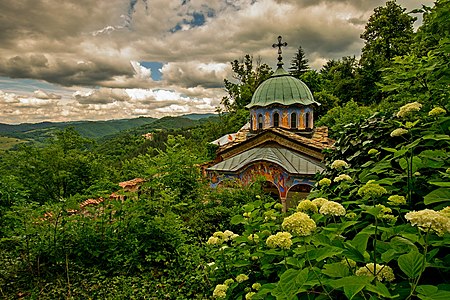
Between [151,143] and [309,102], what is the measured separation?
7788cm

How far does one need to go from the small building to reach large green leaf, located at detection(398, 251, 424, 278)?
9.24 meters

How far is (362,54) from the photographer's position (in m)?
26.5

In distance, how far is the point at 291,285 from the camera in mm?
1158

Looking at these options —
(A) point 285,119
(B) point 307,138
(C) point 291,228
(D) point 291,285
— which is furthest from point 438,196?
(A) point 285,119

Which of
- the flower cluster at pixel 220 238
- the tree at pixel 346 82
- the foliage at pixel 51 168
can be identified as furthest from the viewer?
the tree at pixel 346 82

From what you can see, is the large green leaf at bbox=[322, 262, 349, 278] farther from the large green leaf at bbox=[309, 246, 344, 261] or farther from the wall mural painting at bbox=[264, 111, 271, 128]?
the wall mural painting at bbox=[264, 111, 271, 128]

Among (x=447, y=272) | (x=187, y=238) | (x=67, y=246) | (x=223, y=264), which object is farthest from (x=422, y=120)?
(x=67, y=246)

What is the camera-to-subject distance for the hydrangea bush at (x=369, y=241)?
1017 millimetres

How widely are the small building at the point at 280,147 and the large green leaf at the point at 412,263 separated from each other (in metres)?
9.24

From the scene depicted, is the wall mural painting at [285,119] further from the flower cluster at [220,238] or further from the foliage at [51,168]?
the flower cluster at [220,238]

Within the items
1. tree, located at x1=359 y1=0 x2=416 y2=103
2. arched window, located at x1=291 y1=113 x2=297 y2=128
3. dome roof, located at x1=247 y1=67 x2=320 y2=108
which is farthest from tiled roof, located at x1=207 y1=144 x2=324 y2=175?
tree, located at x1=359 y1=0 x2=416 y2=103

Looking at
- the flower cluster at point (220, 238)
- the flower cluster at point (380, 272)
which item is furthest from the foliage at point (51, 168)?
the flower cluster at point (380, 272)

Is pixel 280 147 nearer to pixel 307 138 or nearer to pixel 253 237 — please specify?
pixel 307 138

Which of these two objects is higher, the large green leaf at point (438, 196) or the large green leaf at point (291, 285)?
the large green leaf at point (438, 196)
